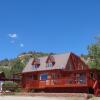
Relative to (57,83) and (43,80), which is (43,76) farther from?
(57,83)

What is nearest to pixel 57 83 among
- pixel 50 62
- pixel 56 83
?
pixel 56 83

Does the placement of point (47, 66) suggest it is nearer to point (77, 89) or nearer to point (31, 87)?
point (31, 87)

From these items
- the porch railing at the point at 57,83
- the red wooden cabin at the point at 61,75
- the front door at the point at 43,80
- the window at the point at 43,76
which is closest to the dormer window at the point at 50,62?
the red wooden cabin at the point at 61,75

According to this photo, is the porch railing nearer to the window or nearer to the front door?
the front door

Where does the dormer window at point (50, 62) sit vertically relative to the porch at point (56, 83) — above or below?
above

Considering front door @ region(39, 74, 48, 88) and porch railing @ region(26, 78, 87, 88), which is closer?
porch railing @ region(26, 78, 87, 88)

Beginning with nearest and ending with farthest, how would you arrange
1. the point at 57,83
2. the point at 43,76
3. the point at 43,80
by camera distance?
the point at 57,83 → the point at 43,80 → the point at 43,76

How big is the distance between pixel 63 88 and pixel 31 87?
832cm

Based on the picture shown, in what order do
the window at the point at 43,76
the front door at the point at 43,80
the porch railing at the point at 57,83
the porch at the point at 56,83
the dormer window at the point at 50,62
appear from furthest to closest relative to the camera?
the dormer window at the point at 50,62 < the window at the point at 43,76 < the front door at the point at 43,80 < the porch railing at the point at 57,83 < the porch at the point at 56,83

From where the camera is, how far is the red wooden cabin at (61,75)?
171 feet

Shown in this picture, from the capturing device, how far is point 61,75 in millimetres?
61562

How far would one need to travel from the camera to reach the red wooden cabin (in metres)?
52.1

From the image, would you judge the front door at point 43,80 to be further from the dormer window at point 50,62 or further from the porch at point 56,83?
the dormer window at point 50,62

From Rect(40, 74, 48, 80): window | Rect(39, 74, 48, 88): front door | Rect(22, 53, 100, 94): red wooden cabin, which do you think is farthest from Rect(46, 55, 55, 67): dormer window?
Rect(39, 74, 48, 88): front door
